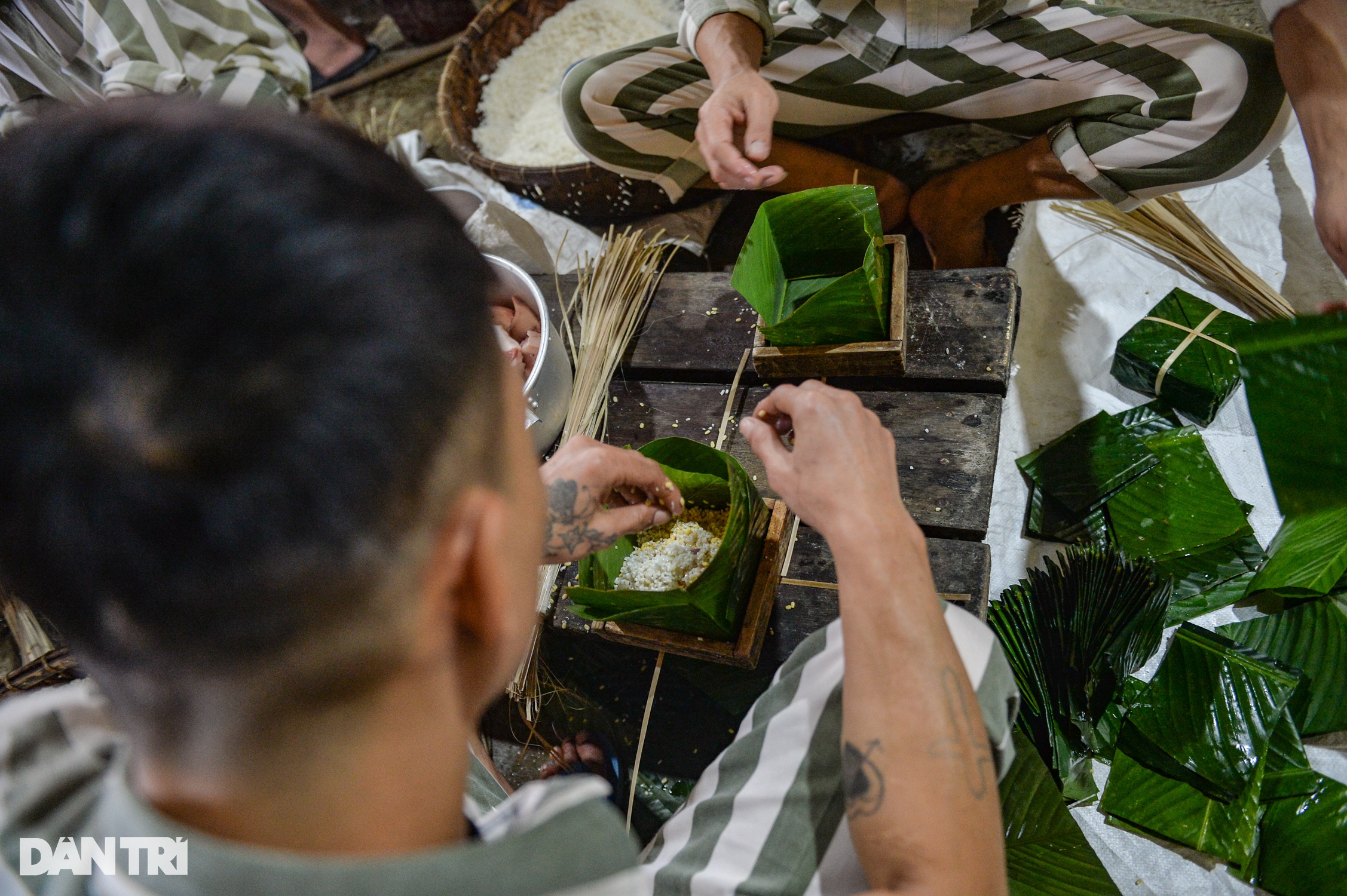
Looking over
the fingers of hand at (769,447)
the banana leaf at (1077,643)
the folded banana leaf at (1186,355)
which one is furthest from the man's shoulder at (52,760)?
the folded banana leaf at (1186,355)

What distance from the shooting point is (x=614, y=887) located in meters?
0.54

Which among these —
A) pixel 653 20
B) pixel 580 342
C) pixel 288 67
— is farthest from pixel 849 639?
pixel 288 67

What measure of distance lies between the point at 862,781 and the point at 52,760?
0.74 m

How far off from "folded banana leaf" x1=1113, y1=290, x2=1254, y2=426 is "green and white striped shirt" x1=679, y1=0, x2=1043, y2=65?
749mm

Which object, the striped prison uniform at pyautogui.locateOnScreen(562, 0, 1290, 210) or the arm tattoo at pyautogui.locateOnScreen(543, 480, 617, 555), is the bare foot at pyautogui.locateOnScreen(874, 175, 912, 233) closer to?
the striped prison uniform at pyautogui.locateOnScreen(562, 0, 1290, 210)

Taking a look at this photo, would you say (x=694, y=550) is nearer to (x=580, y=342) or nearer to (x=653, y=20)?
(x=580, y=342)

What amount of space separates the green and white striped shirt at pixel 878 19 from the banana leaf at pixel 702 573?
0.98m

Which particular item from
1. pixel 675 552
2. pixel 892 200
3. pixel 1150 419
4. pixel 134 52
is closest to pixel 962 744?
pixel 675 552

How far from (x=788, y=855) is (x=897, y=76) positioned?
5.06 feet

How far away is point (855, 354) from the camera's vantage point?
1.22 meters

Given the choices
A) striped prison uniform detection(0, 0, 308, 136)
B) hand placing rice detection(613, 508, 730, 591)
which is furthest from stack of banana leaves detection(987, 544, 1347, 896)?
striped prison uniform detection(0, 0, 308, 136)

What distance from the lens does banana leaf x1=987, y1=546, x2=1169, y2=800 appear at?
1.29m

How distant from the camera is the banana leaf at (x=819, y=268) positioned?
3.73 feet

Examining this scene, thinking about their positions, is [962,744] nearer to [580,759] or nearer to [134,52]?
[580,759]
